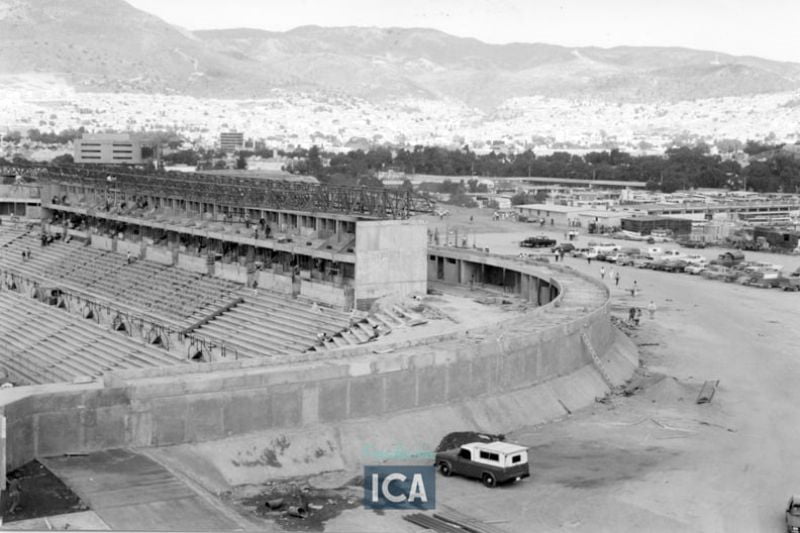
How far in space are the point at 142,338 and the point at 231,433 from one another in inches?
462

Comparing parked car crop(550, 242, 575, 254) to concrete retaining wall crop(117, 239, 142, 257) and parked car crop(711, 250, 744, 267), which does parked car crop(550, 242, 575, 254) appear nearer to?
parked car crop(711, 250, 744, 267)

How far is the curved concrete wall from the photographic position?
13.7 m

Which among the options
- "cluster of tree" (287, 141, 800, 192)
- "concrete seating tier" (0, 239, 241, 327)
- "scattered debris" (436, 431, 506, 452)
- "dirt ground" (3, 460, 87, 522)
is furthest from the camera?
"cluster of tree" (287, 141, 800, 192)

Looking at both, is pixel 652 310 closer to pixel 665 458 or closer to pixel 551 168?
pixel 665 458

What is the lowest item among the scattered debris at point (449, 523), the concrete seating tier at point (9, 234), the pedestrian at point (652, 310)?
the pedestrian at point (652, 310)

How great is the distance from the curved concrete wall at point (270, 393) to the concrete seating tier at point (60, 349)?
8.33 meters

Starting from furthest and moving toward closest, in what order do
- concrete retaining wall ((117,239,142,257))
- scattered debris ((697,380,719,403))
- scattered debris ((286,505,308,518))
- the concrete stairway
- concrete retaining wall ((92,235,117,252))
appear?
concrete retaining wall ((92,235,117,252))
concrete retaining wall ((117,239,142,257))
the concrete stairway
scattered debris ((697,380,719,403))
scattered debris ((286,505,308,518))

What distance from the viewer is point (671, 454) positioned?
16.2 meters

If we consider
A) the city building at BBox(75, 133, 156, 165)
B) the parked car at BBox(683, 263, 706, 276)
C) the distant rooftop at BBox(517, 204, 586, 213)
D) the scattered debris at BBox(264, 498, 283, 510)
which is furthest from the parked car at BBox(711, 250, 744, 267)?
the city building at BBox(75, 133, 156, 165)

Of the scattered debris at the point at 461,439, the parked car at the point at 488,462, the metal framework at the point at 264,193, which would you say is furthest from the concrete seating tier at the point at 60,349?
the parked car at the point at 488,462

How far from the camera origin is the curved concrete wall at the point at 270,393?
1366cm

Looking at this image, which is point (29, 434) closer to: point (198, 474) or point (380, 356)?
point (198, 474)

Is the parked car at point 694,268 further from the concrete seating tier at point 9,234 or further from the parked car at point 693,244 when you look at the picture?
the concrete seating tier at point 9,234

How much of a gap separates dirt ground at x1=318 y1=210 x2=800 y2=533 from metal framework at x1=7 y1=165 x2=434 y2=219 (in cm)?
648
